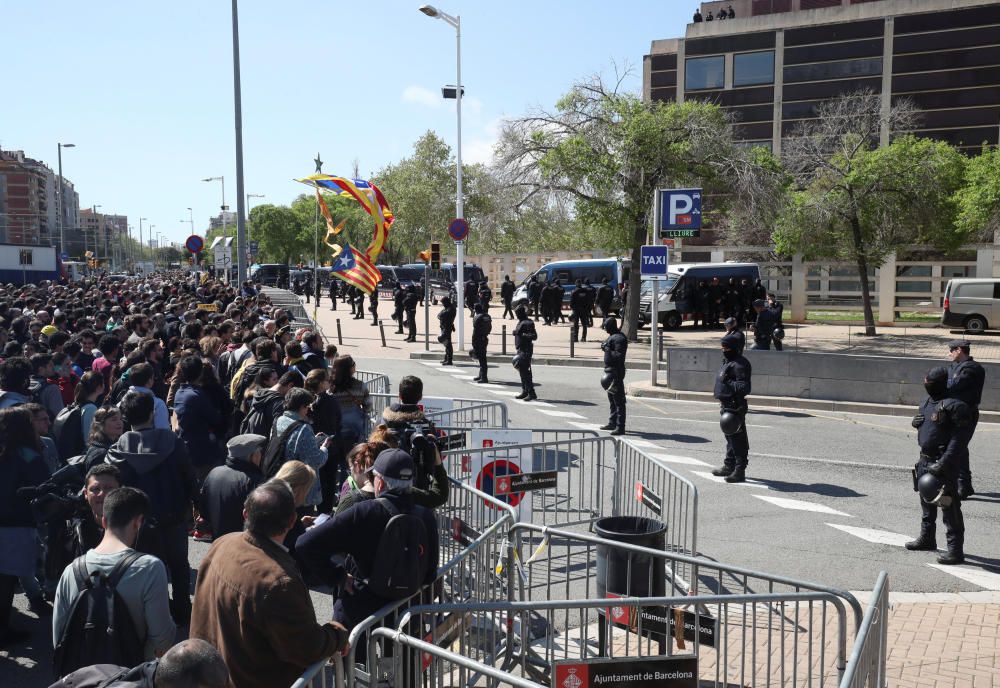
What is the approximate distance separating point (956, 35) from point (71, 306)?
2414 inches

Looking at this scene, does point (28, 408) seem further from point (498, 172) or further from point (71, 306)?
point (498, 172)

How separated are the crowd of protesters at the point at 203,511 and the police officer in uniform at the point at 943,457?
4.48m

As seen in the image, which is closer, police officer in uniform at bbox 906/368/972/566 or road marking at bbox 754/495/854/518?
police officer in uniform at bbox 906/368/972/566

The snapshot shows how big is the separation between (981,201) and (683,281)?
11749 millimetres

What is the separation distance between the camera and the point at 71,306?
18281 millimetres

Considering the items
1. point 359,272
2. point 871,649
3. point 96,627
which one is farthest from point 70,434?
point 359,272

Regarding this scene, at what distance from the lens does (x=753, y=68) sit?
215ft

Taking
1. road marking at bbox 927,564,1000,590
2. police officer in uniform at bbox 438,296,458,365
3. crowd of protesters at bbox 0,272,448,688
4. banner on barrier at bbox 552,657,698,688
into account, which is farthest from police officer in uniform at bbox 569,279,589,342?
banner on barrier at bbox 552,657,698,688

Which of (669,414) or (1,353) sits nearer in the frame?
(1,353)

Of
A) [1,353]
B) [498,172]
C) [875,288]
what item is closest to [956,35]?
[875,288]

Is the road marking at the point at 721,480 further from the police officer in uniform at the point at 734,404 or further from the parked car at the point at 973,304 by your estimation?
the parked car at the point at 973,304

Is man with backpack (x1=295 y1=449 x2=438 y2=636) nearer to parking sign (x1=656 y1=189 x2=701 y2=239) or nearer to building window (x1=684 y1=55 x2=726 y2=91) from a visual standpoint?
parking sign (x1=656 y1=189 x2=701 y2=239)

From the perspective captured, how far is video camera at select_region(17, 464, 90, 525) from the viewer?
17.5 ft

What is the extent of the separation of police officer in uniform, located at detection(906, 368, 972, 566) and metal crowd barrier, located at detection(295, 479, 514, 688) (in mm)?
3938
